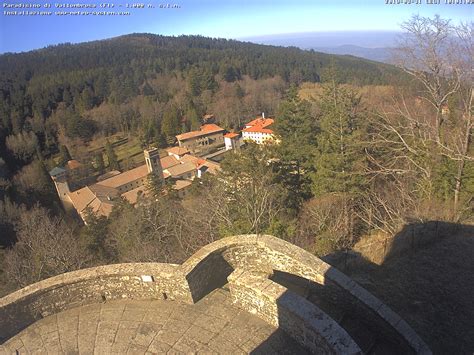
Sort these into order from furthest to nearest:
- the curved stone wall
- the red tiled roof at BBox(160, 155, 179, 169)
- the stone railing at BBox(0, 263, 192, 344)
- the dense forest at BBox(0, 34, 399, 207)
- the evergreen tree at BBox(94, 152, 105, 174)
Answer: the dense forest at BBox(0, 34, 399, 207), the evergreen tree at BBox(94, 152, 105, 174), the red tiled roof at BBox(160, 155, 179, 169), the stone railing at BBox(0, 263, 192, 344), the curved stone wall

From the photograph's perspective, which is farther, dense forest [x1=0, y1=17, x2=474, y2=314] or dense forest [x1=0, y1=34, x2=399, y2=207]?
dense forest [x1=0, y1=34, x2=399, y2=207]

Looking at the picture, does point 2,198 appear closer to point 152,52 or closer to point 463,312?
point 463,312

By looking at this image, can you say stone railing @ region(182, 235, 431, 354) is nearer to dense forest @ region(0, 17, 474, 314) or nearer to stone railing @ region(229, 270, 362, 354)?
stone railing @ region(229, 270, 362, 354)

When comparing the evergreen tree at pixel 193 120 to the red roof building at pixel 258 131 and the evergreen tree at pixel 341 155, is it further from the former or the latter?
the evergreen tree at pixel 341 155

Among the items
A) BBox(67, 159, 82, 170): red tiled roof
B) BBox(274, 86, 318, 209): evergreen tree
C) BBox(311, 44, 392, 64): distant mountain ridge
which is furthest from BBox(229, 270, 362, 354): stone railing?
BBox(67, 159, 82, 170): red tiled roof

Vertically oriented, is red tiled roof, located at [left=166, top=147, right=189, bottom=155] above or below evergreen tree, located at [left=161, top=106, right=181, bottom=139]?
below

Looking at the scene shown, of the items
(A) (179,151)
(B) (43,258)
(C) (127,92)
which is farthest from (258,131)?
(B) (43,258)

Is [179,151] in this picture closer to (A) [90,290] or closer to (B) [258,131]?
(B) [258,131]

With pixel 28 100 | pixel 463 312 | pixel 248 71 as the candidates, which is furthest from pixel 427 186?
pixel 248 71
